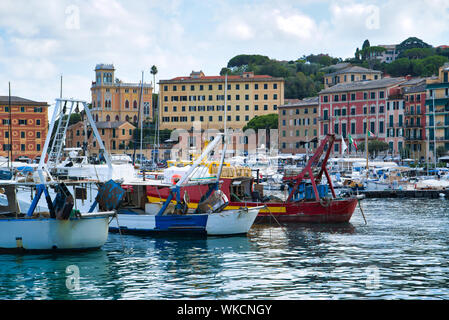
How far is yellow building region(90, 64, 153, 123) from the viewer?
537ft

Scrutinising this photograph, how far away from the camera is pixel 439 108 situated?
10106cm

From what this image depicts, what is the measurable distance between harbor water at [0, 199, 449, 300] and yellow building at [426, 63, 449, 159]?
6926cm

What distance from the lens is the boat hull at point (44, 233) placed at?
2684 cm

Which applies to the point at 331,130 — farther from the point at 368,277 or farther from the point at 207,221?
the point at 368,277

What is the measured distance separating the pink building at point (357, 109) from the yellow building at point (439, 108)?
777 centimetres

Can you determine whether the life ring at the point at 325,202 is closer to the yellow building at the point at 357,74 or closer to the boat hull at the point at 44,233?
the boat hull at the point at 44,233

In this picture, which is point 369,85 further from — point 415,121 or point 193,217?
point 193,217

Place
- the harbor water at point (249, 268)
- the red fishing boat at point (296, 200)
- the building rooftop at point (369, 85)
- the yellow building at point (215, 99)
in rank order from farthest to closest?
the yellow building at point (215, 99)
the building rooftop at point (369, 85)
the red fishing boat at point (296, 200)
the harbor water at point (249, 268)

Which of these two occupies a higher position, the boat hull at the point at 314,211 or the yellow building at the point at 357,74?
the yellow building at the point at 357,74

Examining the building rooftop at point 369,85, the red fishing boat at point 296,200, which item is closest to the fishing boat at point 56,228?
the red fishing boat at point 296,200

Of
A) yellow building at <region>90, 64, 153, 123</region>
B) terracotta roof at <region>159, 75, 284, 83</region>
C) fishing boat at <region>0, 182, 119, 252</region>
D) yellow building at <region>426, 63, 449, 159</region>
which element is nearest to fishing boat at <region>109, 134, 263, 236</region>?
fishing boat at <region>0, 182, 119, 252</region>

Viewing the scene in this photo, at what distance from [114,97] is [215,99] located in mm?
29742

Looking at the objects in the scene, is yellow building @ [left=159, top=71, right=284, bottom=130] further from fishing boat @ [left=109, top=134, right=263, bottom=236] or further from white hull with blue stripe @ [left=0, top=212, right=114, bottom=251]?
white hull with blue stripe @ [left=0, top=212, right=114, bottom=251]
